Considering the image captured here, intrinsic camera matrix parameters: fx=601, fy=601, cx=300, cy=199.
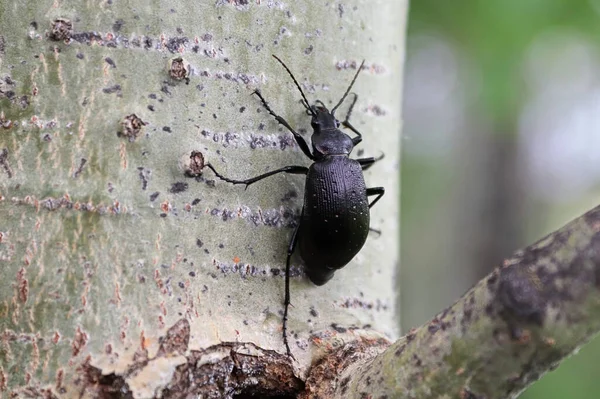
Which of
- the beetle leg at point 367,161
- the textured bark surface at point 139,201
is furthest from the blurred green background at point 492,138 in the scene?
the textured bark surface at point 139,201

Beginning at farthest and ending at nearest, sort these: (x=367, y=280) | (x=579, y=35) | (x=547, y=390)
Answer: (x=547, y=390)
(x=579, y=35)
(x=367, y=280)

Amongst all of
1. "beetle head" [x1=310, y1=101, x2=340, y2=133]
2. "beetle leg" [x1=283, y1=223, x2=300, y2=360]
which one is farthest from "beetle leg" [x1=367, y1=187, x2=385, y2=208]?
"beetle leg" [x1=283, y1=223, x2=300, y2=360]

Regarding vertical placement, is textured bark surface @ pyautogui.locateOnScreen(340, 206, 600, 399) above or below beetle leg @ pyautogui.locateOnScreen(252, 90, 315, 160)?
below

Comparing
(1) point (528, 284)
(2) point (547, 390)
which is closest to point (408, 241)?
(2) point (547, 390)

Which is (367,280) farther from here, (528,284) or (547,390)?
(547,390)

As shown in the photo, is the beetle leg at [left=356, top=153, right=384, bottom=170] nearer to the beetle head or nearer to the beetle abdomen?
the beetle abdomen

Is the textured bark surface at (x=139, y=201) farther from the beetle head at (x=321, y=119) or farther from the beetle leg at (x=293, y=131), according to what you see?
the beetle head at (x=321, y=119)
